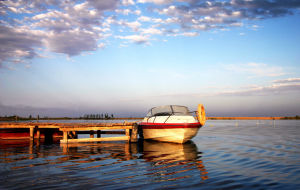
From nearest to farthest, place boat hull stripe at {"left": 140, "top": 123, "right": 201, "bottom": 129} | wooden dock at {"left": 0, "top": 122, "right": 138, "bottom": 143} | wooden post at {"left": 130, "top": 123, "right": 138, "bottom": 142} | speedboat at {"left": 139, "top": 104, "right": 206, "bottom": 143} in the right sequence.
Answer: boat hull stripe at {"left": 140, "top": 123, "right": 201, "bottom": 129}
speedboat at {"left": 139, "top": 104, "right": 206, "bottom": 143}
wooden dock at {"left": 0, "top": 122, "right": 138, "bottom": 143}
wooden post at {"left": 130, "top": 123, "right": 138, "bottom": 142}

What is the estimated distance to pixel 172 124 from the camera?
63.9 ft

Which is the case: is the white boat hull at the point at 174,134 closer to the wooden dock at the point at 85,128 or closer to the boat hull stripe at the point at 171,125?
the boat hull stripe at the point at 171,125

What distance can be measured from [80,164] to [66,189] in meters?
4.47

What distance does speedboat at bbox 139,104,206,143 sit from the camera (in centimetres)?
1933

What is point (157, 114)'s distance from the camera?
2253cm

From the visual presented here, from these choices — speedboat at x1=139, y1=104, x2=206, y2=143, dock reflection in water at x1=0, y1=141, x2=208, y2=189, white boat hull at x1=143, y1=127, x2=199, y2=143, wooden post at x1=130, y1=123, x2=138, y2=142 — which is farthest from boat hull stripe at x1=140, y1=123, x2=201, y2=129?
dock reflection in water at x1=0, y1=141, x2=208, y2=189

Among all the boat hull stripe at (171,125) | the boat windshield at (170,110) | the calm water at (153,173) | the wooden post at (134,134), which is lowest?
the calm water at (153,173)

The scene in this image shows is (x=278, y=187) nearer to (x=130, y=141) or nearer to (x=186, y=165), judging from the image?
(x=186, y=165)

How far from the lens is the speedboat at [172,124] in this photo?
19.3 metres

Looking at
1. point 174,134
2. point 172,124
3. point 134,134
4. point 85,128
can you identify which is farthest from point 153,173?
point 134,134

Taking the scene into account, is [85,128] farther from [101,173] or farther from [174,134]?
[101,173]

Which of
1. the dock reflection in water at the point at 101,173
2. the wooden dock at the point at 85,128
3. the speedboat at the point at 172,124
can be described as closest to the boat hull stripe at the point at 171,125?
the speedboat at the point at 172,124

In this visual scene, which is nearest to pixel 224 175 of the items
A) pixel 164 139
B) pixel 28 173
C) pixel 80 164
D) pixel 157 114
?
pixel 80 164

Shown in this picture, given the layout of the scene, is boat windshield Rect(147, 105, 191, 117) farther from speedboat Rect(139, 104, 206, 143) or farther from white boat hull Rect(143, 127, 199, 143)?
white boat hull Rect(143, 127, 199, 143)
